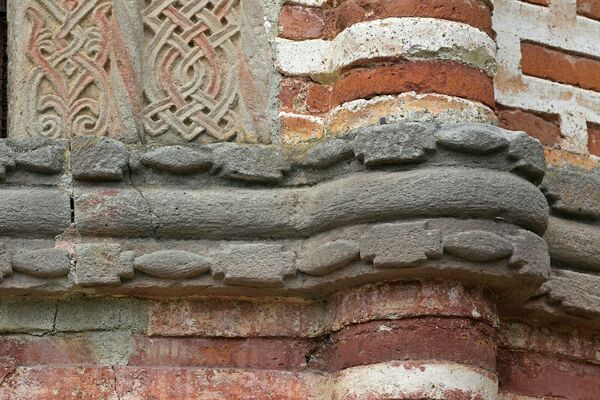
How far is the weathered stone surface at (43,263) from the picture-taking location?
13.0 feet

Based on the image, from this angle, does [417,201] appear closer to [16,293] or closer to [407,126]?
[407,126]

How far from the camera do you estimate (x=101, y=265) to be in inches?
157

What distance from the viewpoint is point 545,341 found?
4402 millimetres

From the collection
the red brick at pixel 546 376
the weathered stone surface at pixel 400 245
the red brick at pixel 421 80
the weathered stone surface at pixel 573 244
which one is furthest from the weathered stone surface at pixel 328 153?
the red brick at pixel 546 376

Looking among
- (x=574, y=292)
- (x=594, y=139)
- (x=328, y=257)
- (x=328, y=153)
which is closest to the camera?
(x=328, y=257)

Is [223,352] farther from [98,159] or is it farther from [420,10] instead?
[420,10]

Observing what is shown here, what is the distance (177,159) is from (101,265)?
0.37 metres

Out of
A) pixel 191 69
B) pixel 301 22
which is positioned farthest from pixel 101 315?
pixel 301 22

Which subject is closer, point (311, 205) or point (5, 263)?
point (5, 263)

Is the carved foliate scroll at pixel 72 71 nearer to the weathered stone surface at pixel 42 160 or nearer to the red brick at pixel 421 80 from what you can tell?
the weathered stone surface at pixel 42 160

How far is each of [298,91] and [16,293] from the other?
39.5 inches

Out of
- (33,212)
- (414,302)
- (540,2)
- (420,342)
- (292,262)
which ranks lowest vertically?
(420,342)

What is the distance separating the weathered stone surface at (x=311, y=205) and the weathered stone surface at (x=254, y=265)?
57 mm

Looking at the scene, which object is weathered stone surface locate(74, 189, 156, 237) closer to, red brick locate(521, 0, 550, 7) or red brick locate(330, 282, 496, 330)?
red brick locate(330, 282, 496, 330)
